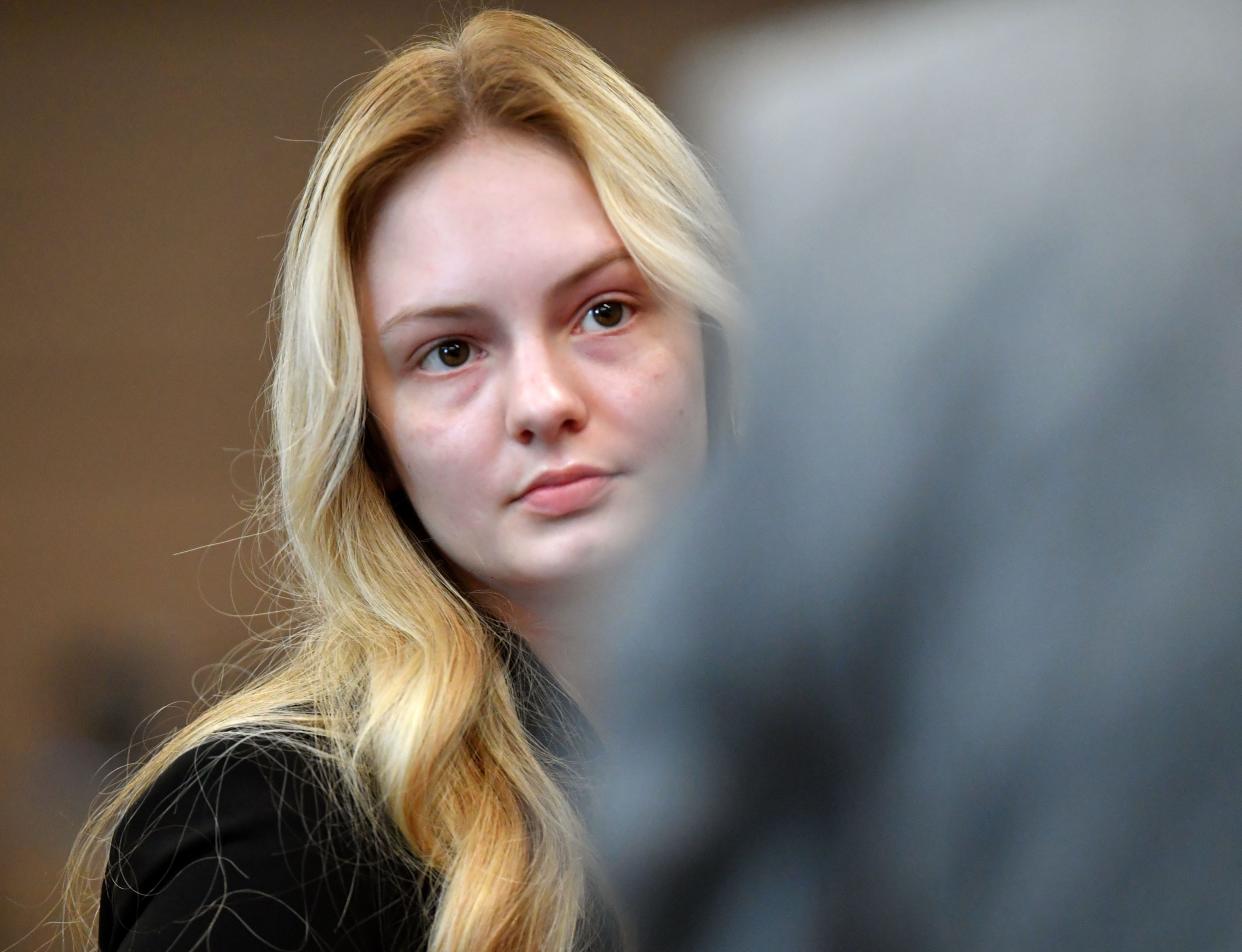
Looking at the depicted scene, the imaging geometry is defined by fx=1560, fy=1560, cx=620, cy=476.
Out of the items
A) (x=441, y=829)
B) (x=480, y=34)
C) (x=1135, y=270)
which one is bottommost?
(x=441, y=829)

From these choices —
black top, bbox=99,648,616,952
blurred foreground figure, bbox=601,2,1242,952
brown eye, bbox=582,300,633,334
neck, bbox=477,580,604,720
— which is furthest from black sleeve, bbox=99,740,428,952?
blurred foreground figure, bbox=601,2,1242,952

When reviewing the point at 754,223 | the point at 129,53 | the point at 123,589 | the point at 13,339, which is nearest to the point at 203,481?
the point at 123,589

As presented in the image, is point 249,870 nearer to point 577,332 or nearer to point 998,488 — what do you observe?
point 577,332

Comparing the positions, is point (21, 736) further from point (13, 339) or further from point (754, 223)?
point (754, 223)

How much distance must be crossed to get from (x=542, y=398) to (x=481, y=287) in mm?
102

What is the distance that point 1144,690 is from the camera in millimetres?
317

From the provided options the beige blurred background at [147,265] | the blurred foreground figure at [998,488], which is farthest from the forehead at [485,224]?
the beige blurred background at [147,265]

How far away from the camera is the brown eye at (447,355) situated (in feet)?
3.44

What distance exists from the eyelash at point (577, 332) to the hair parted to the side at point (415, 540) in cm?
3

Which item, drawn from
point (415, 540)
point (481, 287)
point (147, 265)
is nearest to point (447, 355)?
point (481, 287)

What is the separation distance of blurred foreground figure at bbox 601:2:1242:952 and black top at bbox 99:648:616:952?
16.8 inches

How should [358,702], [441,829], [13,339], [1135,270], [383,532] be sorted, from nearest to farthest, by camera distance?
1. [1135,270]
2. [441,829]
3. [358,702]
4. [383,532]
5. [13,339]

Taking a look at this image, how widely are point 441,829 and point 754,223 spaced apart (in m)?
0.66

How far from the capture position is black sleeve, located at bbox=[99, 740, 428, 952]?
787 mm
